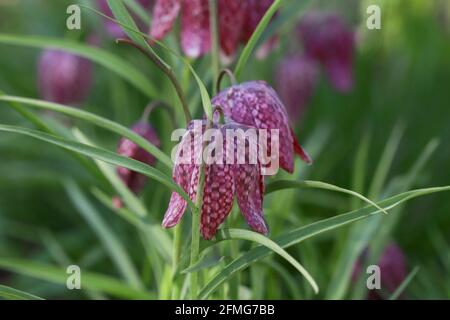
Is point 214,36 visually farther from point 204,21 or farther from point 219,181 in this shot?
point 219,181

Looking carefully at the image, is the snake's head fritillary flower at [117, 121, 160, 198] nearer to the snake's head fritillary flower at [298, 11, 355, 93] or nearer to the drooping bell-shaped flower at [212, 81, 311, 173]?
the drooping bell-shaped flower at [212, 81, 311, 173]

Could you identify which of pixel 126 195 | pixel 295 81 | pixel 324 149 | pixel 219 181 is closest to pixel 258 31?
pixel 219 181

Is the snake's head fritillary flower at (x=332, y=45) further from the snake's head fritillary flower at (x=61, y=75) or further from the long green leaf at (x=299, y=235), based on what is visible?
the long green leaf at (x=299, y=235)

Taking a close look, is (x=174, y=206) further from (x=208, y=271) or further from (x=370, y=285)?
(x=370, y=285)

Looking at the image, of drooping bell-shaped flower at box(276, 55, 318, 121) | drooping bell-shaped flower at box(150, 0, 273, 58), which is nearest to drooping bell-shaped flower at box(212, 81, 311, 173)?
drooping bell-shaped flower at box(150, 0, 273, 58)

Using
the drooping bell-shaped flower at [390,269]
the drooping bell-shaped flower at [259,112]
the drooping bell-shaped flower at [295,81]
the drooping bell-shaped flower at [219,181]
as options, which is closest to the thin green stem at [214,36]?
the drooping bell-shaped flower at [259,112]
